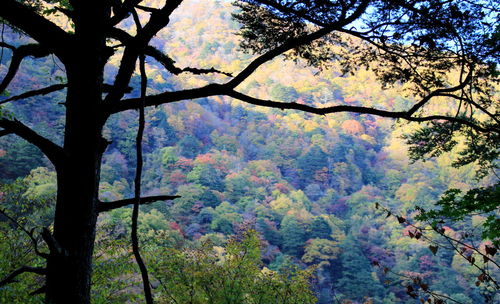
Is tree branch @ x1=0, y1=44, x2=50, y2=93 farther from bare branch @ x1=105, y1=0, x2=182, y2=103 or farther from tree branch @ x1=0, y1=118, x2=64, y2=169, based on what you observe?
bare branch @ x1=105, y1=0, x2=182, y2=103

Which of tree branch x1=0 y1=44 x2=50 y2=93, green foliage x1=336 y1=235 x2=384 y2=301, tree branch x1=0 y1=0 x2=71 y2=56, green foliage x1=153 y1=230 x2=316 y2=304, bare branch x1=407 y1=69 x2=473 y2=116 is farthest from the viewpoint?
green foliage x1=336 y1=235 x2=384 y2=301

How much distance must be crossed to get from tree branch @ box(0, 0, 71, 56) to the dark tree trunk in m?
0.05

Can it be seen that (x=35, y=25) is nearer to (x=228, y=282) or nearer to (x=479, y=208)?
(x=479, y=208)

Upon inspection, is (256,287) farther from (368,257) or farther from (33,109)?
(33,109)

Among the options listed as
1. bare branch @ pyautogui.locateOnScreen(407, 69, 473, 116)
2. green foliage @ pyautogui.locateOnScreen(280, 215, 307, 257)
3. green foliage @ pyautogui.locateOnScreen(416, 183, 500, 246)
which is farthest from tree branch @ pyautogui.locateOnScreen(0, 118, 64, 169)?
green foliage @ pyautogui.locateOnScreen(280, 215, 307, 257)

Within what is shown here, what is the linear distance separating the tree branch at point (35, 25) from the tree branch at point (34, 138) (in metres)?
0.29

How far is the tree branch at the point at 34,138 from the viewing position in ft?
4.45

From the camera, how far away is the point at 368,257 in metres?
33.3

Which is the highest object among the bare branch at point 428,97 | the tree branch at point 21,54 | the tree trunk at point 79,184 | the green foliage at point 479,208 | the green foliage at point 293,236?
the green foliage at point 293,236

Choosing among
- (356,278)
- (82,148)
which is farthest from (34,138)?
(356,278)

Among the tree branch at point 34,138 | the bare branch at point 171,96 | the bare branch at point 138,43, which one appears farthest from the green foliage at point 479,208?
the tree branch at point 34,138

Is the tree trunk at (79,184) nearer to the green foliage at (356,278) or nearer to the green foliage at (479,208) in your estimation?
the green foliage at (479,208)

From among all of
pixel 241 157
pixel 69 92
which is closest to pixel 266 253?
pixel 241 157

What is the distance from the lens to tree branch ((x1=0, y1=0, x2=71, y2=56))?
1.28 m
